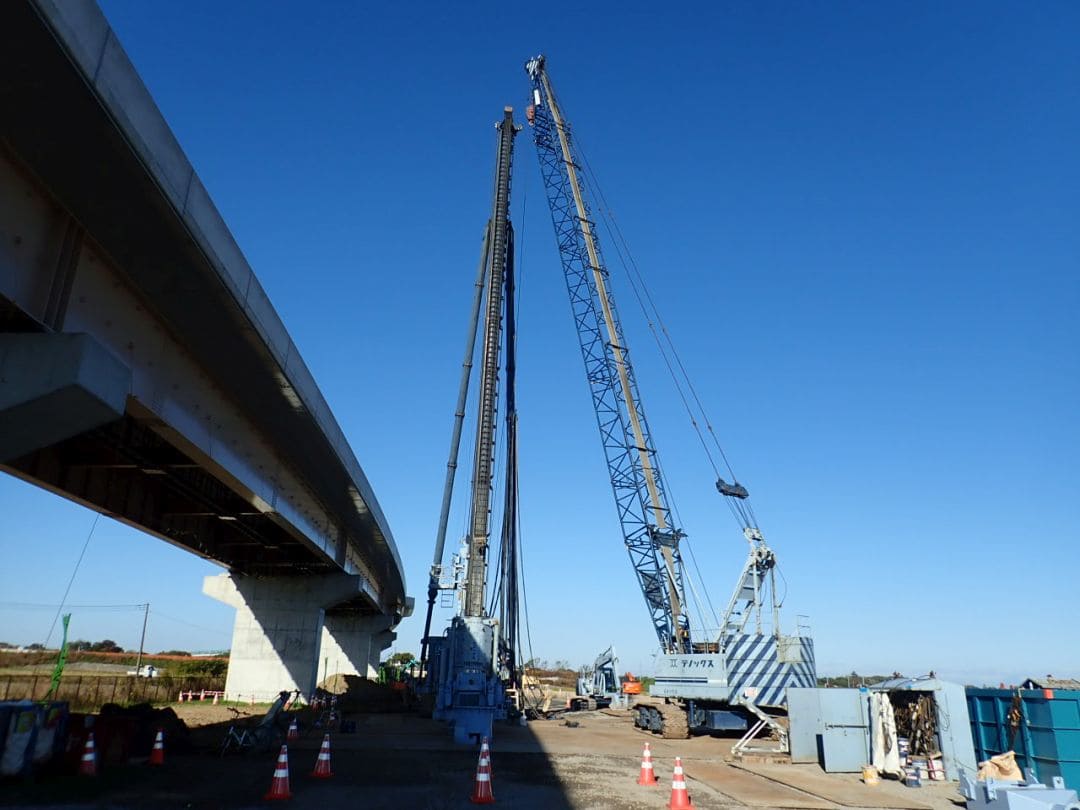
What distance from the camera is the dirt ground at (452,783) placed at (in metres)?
11.6

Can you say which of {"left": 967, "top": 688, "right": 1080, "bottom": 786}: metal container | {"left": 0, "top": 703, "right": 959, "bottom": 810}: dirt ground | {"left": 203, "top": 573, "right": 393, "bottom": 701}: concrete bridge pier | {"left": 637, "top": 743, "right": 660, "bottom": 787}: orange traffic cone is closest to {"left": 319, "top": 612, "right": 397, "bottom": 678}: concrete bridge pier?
{"left": 203, "top": 573, "right": 393, "bottom": 701}: concrete bridge pier

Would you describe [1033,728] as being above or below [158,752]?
above

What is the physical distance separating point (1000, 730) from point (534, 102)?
41852 mm

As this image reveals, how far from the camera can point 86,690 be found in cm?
3198

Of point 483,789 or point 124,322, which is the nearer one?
point 124,322

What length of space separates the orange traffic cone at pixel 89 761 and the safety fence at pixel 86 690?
19798mm

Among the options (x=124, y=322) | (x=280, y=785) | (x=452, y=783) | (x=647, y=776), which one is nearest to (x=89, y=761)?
(x=280, y=785)

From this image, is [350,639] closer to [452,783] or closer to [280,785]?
[452,783]

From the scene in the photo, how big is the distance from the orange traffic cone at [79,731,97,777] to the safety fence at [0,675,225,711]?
65.0ft

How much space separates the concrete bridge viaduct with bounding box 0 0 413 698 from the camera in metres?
7.75

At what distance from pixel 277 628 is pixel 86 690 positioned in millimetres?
8094

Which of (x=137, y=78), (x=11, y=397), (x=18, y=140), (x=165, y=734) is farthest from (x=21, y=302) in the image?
(x=165, y=734)

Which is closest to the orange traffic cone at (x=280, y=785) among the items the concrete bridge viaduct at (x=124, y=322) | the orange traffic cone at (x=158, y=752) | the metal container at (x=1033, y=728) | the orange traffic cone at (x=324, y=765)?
the orange traffic cone at (x=324, y=765)

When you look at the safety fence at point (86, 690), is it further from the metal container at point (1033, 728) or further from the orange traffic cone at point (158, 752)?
the metal container at point (1033, 728)
